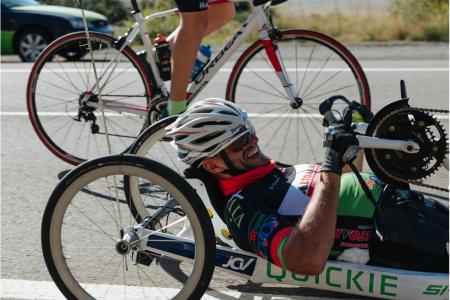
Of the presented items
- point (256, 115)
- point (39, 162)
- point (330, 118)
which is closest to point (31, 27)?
point (256, 115)

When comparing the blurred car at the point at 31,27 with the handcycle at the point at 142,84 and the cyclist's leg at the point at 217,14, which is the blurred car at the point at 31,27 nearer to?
the handcycle at the point at 142,84

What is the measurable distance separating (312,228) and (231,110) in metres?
0.64

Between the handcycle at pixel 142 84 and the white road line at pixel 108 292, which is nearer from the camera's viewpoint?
the white road line at pixel 108 292

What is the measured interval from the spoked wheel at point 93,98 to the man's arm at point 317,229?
296cm

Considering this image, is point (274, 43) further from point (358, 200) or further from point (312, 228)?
point (312, 228)

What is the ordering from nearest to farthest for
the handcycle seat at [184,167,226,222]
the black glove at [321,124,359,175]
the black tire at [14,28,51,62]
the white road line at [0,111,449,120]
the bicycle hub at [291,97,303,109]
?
the black glove at [321,124,359,175] → the handcycle seat at [184,167,226,222] → the bicycle hub at [291,97,303,109] → the white road line at [0,111,449,120] → the black tire at [14,28,51,62]

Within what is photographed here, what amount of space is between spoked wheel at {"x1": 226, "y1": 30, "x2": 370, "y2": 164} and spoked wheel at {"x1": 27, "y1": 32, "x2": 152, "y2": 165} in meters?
0.67

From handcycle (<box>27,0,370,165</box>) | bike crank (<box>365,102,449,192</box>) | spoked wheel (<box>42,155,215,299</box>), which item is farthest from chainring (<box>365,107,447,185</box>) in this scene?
handcycle (<box>27,0,370,165</box>)

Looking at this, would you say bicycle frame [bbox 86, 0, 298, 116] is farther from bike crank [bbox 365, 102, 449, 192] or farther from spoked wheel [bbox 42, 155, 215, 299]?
bike crank [bbox 365, 102, 449, 192]

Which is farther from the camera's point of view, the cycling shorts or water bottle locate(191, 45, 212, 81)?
water bottle locate(191, 45, 212, 81)

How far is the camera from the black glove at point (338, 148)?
10.9 feet

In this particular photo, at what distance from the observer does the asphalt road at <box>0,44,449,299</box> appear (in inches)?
168

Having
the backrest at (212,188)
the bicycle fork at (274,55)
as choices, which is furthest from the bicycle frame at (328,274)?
the bicycle fork at (274,55)

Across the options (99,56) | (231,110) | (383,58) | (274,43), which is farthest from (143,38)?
(383,58)
